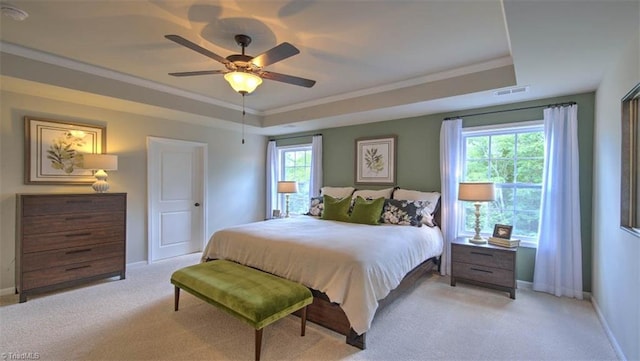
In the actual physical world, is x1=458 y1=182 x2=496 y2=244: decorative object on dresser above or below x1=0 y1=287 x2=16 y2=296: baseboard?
above

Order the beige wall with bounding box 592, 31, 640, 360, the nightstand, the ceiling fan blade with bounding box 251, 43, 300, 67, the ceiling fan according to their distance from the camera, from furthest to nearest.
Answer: the nightstand → the ceiling fan → the ceiling fan blade with bounding box 251, 43, 300, 67 → the beige wall with bounding box 592, 31, 640, 360

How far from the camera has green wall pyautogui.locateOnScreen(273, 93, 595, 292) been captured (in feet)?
10.6

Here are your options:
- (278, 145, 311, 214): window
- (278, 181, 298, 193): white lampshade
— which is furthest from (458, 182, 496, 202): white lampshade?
(278, 145, 311, 214): window

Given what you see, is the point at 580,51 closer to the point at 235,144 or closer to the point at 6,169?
the point at 235,144

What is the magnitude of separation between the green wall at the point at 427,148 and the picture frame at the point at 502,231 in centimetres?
39

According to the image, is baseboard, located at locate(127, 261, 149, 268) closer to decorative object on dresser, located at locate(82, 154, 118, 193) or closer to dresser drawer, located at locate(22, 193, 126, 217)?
dresser drawer, located at locate(22, 193, 126, 217)

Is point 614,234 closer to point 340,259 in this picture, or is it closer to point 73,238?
point 340,259

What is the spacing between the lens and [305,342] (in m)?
2.36

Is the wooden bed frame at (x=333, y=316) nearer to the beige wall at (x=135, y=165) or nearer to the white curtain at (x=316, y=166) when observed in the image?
the white curtain at (x=316, y=166)

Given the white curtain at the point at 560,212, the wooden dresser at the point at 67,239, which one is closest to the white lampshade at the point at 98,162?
the wooden dresser at the point at 67,239

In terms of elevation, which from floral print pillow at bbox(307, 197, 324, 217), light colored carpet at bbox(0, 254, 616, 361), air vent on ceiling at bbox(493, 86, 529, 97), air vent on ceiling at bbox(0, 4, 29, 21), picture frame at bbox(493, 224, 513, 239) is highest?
air vent on ceiling at bbox(0, 4, 29, 21)

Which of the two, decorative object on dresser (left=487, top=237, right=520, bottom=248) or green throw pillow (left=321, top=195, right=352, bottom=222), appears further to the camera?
green throw pillow (left=321, top=195, right=352, bottom=222)

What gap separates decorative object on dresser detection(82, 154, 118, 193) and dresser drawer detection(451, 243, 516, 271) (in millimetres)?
4443

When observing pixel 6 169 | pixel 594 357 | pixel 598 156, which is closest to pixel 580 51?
pixel 598 156
